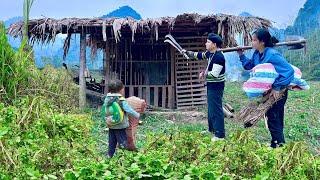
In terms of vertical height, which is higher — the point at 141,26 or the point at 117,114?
the point at 141,26

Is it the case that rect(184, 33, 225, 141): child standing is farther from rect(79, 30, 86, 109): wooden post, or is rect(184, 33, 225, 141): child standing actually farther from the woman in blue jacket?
rect(79, 30, 86, 109): wooden post

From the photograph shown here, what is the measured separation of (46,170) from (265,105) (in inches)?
133

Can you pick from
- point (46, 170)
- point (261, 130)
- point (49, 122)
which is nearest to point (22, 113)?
point (49, 122)

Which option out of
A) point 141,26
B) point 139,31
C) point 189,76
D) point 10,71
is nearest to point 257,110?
point 10,71

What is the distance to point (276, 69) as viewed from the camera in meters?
5.67

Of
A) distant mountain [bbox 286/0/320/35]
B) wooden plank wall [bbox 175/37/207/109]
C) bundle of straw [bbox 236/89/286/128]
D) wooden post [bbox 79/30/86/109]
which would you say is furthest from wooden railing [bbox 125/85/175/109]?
distant mountain [bbox 286/0/320/35]

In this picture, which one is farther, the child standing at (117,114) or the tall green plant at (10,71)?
the child standing at (117,114)

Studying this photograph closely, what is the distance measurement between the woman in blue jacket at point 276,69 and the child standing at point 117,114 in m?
1.47

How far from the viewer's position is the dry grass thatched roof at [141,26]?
1126cm

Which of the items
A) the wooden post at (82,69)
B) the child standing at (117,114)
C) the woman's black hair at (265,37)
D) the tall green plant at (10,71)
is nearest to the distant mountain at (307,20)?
the wooden post at (82,69)

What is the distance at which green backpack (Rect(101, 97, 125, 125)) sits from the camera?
18.3ft

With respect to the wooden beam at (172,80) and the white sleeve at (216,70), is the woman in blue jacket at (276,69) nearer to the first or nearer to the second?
the white sleeve at (216,70)

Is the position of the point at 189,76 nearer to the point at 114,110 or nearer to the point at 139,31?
the point at 139,31

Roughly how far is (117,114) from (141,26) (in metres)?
6.07
